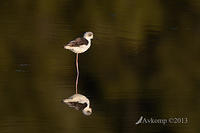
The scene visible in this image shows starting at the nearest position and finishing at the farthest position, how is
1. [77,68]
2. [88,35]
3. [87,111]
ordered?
[87,111], [77,68], [88,35]

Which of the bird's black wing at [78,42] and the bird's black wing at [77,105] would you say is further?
the bird's black wing at [78,42]

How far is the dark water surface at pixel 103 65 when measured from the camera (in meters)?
2.55

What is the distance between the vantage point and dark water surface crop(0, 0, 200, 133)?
2549mm

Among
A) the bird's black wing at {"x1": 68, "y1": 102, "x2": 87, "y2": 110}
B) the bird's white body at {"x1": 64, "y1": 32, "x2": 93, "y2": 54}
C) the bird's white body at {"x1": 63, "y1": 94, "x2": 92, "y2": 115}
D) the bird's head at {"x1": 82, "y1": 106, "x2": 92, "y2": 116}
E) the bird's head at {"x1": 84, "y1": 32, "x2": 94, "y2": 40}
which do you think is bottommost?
the bird's head at {"x1": 82, "y1": 106, "x2": 92, "y2": 116}

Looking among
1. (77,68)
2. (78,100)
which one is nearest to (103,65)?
(77,68)

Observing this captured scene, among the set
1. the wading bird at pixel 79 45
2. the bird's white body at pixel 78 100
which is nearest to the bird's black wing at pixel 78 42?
the wading bird at pixel 79 45

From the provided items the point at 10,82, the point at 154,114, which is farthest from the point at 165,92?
the point at 10,82

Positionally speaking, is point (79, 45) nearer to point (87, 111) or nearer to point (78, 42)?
point (78, 42)

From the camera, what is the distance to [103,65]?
9.52 feet

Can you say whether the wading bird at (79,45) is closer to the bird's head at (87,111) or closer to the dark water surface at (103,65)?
the dark water surface at (103,65)

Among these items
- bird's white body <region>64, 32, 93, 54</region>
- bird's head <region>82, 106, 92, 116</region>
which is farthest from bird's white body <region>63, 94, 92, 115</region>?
bird's white body <region>64, 32, 93, 54</region>

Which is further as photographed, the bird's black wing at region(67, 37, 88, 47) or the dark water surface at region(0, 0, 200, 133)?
the bird's black wing at region(67, 37, 88, 47)

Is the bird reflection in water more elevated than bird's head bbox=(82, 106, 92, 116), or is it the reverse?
the bird reflection in water

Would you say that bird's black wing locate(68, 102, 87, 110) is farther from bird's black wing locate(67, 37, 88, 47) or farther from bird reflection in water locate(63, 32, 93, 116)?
bird's black wing locate(67, 37, 88, 47)
